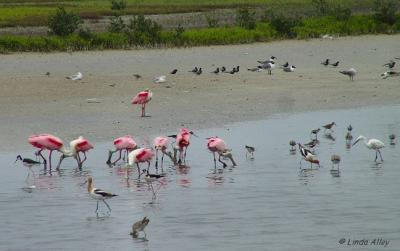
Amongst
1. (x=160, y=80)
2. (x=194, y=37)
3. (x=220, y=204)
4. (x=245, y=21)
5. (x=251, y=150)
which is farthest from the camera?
(x=245, y=21)

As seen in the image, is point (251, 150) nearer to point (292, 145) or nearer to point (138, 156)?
point (292, 145)

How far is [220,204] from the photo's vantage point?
42.7 ft

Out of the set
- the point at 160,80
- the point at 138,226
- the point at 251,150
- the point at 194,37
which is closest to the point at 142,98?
the point at 251,150

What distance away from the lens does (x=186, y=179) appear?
14836mm

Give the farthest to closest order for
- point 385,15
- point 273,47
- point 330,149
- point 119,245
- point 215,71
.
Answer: point 385,15 → point 273,47 → point 215,71 → point 330,149 → point 119,245

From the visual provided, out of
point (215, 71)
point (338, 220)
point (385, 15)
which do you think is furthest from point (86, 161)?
point (385, 15)

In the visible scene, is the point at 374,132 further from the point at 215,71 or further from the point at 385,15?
the point at 385,15

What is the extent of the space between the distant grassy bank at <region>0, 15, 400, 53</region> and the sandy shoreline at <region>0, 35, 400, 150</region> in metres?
1.38

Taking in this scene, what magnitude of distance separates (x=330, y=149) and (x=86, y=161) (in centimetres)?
431

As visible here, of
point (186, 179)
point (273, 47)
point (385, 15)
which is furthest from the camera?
point (385, 15)

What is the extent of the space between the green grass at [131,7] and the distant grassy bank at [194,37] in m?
10.5

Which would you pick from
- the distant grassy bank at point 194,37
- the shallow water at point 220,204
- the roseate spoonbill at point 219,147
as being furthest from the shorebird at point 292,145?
the distant grassy bank at point 194,37

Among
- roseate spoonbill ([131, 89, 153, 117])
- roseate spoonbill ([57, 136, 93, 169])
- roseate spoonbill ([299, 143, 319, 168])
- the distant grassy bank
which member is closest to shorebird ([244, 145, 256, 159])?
roseate spoonbill ([299, 143, 319, 168])

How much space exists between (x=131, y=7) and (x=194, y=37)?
25.2m
